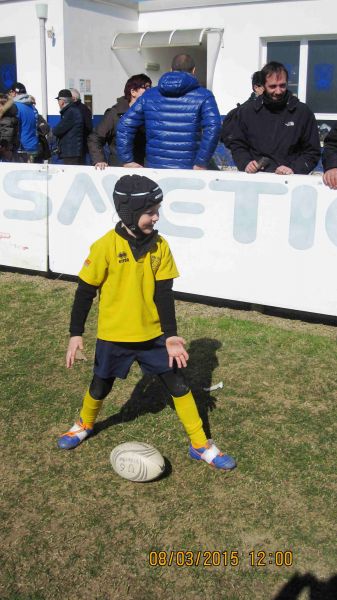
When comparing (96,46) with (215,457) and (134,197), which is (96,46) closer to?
(134,197)

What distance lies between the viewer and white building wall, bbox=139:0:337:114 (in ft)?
46.6

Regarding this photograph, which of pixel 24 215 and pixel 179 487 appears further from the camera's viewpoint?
pixel 24 215

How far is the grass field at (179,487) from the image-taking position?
298 cm

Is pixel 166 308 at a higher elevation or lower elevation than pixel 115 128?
lower

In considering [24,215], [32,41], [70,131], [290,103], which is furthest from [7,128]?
[32,41]

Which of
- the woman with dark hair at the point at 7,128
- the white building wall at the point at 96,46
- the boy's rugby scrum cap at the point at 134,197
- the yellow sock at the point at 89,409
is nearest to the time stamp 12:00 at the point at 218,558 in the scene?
the yellow sock at the point at 89,409

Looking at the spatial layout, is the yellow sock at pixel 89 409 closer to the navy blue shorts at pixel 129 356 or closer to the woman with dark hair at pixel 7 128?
the navy blue shorts at pixel 129 356

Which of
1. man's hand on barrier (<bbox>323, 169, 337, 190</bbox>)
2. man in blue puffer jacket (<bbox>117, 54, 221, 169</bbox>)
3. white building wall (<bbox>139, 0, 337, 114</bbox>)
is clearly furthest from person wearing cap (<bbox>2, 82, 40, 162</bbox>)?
white building wall (<bbox>139, 0, 337, 114</bbox>)

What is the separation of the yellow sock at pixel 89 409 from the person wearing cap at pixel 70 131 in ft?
19.4

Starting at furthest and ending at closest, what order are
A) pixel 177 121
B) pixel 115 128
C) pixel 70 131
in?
pixel 70 131 → pixel 115 128 → pixel 177 121

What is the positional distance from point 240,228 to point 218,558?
147 inches

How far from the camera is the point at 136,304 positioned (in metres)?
3.71

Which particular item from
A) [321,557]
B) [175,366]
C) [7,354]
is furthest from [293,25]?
[321,557]

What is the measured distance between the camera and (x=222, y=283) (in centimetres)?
652
